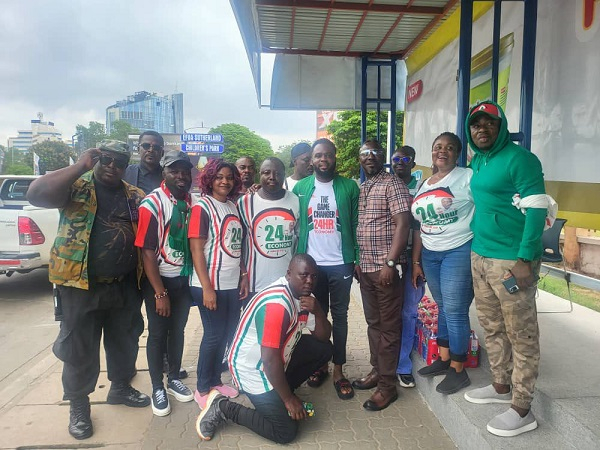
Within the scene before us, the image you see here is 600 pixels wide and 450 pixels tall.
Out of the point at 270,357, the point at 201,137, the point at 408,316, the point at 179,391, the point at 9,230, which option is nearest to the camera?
the point at 270,357

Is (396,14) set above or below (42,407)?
above

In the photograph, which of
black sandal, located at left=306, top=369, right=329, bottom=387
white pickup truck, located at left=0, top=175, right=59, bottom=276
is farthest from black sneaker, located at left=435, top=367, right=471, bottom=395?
white pickup truck, located at left=0, top=175, right=59, bottom=276

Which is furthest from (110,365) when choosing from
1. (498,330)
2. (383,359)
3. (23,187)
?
(23,187)

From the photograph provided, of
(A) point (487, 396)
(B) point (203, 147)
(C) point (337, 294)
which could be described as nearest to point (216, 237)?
(C) point (337, 294)

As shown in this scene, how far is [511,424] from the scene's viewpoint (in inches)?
89.7

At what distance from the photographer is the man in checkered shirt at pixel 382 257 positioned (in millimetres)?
2896

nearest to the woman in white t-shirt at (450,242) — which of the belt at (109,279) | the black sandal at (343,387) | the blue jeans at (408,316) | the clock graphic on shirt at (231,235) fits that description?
the blue jeans at (408,316)

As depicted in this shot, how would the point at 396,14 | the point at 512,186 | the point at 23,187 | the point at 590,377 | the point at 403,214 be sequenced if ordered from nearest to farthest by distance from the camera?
1. the point at 512,186
2. the point at 590,377
3. the point at 403,214
4. the point at 396,14
5. the point at 23,187

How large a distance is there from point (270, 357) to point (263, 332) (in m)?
0.15

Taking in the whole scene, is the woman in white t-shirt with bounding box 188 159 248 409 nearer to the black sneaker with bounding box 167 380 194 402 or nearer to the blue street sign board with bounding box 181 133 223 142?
the black sneaker with bounding box 167 380 194 402

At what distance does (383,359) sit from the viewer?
120 inches

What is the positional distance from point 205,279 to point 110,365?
3.55ft

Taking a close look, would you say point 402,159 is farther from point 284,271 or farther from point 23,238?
point 23,238

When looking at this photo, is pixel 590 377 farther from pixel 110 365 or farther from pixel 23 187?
pixel 23 187
